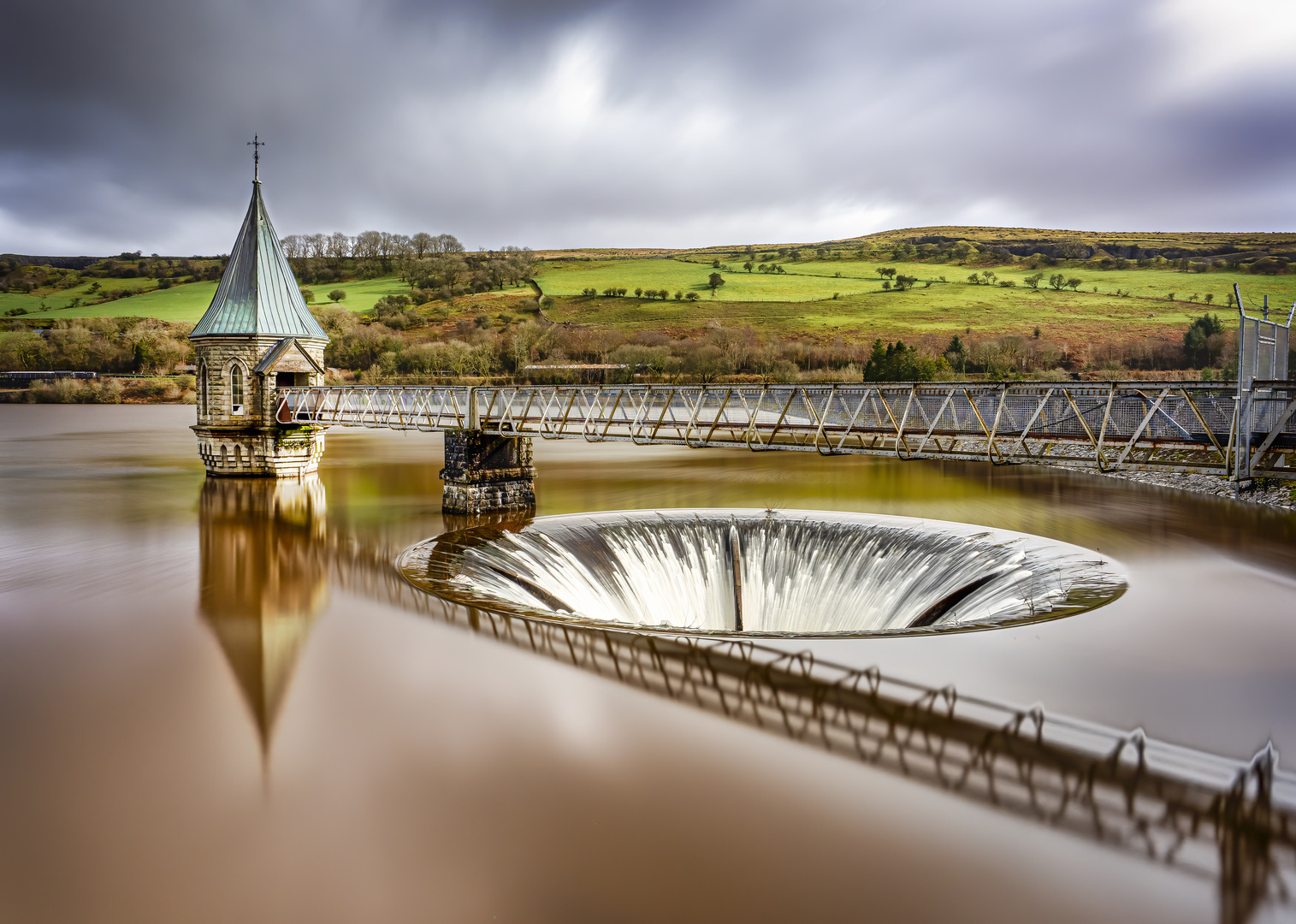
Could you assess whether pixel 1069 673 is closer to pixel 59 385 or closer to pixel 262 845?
pixel 262 845

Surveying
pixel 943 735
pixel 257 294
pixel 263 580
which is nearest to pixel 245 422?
pixel 257 294

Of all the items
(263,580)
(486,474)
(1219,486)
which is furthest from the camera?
(1219,486)

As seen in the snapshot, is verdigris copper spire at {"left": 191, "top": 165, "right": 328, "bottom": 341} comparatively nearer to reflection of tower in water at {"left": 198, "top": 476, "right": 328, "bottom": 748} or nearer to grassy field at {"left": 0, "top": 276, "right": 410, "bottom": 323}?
reflection of tower in water at {"left": 198, "top": 476, "right": 328, "bottom": 748}

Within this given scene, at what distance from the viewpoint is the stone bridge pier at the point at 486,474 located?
20.3 meters

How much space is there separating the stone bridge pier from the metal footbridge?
0.60 m

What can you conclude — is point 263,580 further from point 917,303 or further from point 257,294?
point 917,303

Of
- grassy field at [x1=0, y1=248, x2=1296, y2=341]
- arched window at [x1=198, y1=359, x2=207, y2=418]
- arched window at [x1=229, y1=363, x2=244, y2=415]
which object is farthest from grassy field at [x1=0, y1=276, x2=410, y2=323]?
arched window at [x1=229, y1=363, x2=244, y2=415]

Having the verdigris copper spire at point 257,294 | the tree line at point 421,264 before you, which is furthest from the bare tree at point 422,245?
the verdigris copper spire at point 257,294

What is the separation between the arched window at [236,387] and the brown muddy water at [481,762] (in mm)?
10586

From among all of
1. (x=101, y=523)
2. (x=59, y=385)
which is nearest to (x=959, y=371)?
(x=101, y=523)

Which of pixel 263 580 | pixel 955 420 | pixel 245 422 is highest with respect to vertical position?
pixel 955 420

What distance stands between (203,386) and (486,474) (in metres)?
12.0

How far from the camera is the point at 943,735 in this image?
25.9ft

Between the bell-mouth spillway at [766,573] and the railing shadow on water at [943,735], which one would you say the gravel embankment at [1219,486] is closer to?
the bell-mouth spillway at [766,573]
